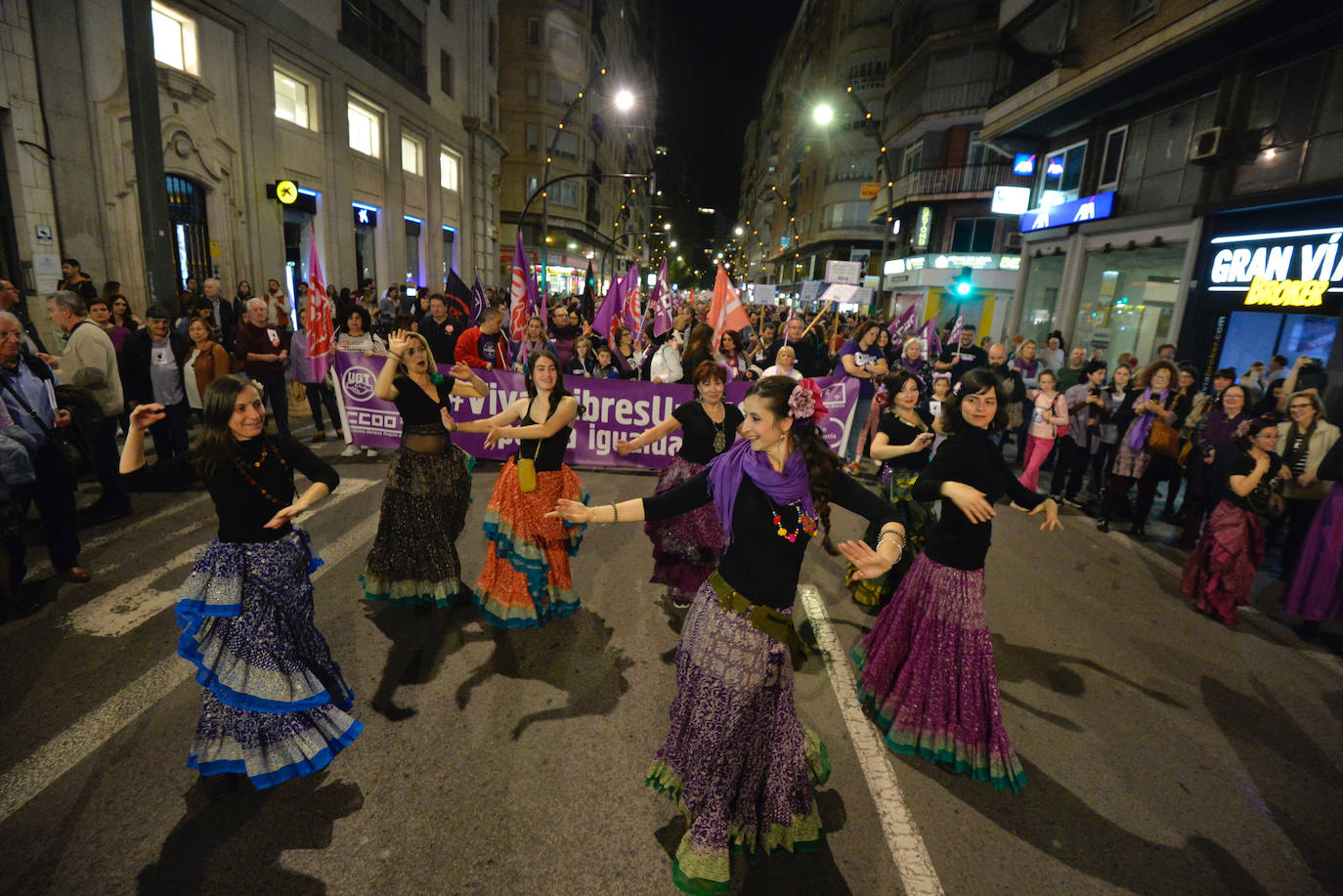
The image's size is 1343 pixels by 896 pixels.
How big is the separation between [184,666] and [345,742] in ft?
5.11

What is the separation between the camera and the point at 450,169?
28828 millimetres

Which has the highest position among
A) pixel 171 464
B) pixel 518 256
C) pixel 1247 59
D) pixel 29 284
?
pixel 1247 59

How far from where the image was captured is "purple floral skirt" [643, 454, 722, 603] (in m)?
5.18

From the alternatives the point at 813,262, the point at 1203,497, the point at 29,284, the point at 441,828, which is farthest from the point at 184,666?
the point at 813,262

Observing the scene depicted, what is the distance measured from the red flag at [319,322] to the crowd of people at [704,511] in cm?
28

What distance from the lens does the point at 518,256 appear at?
30.4ft

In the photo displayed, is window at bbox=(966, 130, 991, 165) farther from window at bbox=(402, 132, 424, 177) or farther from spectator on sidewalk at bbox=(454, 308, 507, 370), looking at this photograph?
spectator on sidewalk at bbox=(454, 308, 507, 370)

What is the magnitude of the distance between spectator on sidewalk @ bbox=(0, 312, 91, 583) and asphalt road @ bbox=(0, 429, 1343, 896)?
1.04 feet

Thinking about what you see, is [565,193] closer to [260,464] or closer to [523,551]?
[523,551]

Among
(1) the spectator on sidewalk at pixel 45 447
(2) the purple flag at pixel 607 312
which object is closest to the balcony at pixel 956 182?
(2) the purple flag at pixel 607 312

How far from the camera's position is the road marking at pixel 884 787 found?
2941mm

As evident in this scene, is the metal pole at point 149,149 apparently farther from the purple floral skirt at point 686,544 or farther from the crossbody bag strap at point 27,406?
the purple floral skirt at point 686,544

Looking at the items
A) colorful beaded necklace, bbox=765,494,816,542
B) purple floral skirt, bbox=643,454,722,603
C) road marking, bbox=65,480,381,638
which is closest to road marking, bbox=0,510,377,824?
road marking, bbox=65,480,381,638

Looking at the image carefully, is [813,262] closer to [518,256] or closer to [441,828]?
[518,256]
